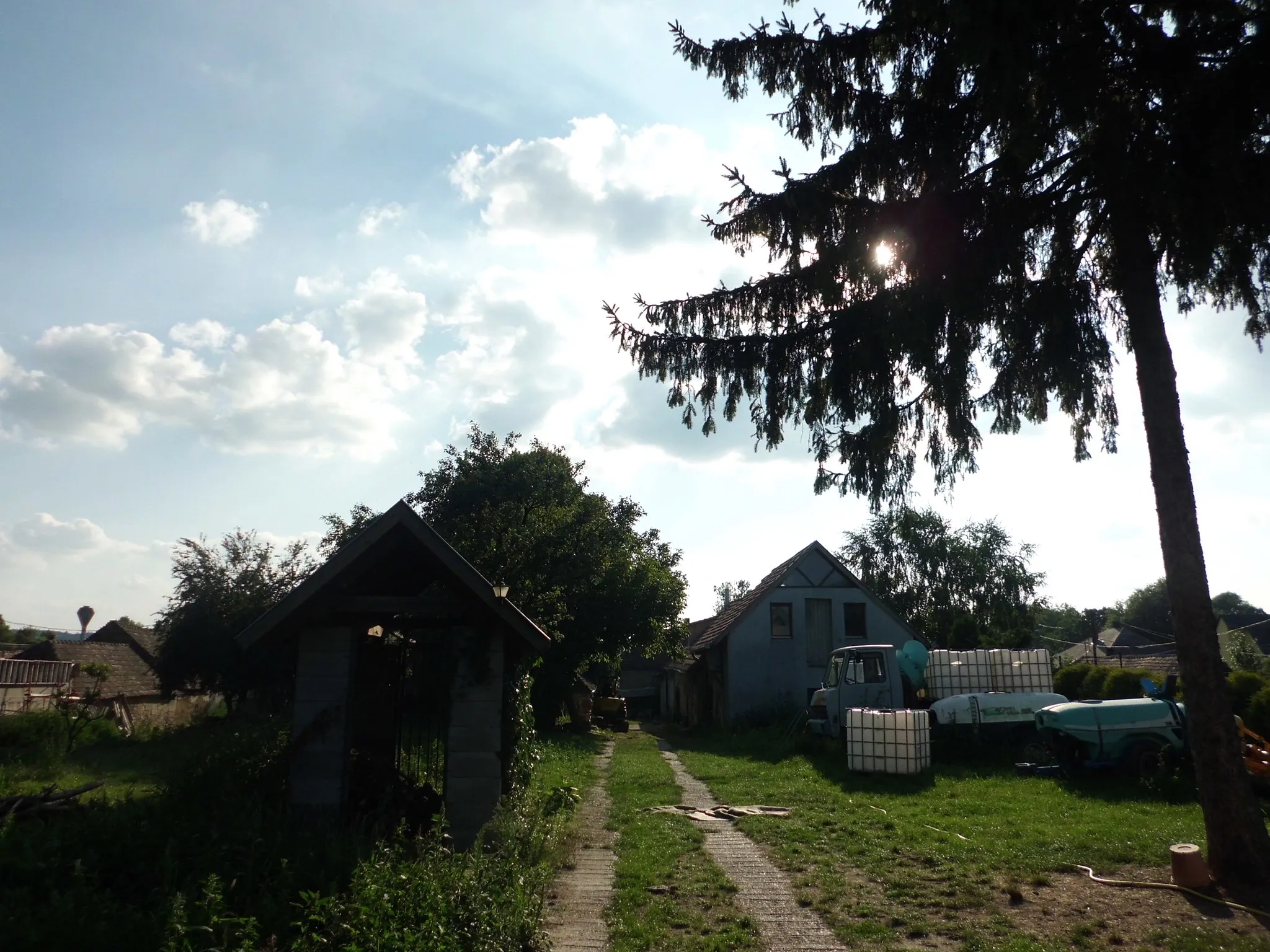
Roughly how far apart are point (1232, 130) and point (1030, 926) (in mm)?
7101

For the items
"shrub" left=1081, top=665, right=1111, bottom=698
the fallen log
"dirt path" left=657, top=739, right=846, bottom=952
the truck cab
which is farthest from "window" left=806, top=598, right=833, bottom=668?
the fallen log

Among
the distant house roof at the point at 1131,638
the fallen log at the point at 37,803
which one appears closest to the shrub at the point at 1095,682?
the fallen log at the point at 37,803

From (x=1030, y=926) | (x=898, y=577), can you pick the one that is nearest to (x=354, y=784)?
(x=1030, y=926)

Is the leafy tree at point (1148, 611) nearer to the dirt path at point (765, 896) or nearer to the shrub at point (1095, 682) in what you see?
the shrub at point (1095, 682)

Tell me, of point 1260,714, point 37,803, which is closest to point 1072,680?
point 1260,714

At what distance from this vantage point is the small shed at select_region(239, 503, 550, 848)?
8922 mm

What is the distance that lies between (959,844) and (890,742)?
6733 millimetres

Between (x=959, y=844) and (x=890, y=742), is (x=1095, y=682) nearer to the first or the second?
(x=890, y=742)

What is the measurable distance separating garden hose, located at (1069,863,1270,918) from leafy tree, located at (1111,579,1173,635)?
103233 millimetres

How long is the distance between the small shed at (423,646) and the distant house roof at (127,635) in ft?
136

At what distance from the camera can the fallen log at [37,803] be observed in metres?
8.19

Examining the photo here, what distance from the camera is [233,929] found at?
5684mm

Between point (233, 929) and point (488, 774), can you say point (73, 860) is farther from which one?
point (488, 774)

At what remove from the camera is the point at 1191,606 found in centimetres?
848
